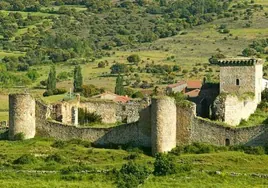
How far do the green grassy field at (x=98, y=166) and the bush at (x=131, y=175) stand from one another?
295mm

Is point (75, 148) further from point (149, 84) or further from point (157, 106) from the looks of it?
point (149, 84)

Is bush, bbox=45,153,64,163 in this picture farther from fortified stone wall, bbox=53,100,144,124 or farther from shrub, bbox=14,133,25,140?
fortified stone wall, bbox=53,100,144,124

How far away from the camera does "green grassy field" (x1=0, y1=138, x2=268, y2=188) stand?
31.1 meters

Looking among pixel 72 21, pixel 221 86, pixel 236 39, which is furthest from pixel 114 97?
pixel 72 21

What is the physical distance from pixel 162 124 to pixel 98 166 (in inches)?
138

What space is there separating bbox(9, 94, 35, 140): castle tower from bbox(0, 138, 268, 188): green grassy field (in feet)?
2.09

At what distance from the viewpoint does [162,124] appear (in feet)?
116

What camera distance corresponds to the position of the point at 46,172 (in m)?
33.3

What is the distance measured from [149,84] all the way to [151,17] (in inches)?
2628

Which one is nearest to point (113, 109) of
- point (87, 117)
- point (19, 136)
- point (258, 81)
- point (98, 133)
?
point (87, 117)

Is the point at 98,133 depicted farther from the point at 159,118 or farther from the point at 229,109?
the point at 229,109

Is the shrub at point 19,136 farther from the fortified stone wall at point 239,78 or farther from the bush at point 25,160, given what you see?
the fortified stone wall at point 239,78

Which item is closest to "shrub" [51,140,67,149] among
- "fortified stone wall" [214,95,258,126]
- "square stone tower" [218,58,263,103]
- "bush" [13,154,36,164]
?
"bush" [13,154,36,164]

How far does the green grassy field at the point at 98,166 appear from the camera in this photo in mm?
31141
